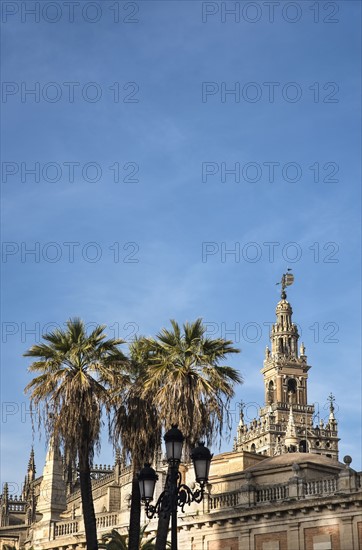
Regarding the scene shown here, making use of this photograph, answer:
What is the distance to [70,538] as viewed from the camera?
48.2 meters

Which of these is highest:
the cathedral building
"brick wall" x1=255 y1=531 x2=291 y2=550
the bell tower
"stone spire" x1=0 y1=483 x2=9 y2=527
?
the bell tower

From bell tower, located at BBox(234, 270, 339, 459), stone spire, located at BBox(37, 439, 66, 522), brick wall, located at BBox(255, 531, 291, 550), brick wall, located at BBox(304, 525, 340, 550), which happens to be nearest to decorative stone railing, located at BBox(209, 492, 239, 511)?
brick wall, located at BBox(255, 531, 291, 550)

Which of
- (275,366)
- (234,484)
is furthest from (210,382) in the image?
(275,366)

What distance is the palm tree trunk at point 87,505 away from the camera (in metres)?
36.7

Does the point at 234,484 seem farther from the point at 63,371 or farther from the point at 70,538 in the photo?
the point at 63,371

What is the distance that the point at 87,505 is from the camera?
3750cm

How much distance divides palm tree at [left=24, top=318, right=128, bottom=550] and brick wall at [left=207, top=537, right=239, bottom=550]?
685cm

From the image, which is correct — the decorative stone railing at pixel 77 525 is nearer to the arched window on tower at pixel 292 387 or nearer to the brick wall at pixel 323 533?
the brick wall at pixel 323 533

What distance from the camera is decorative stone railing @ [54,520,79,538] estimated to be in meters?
49.4

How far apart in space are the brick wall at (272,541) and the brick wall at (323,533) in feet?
3.47

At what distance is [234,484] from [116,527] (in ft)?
21.0

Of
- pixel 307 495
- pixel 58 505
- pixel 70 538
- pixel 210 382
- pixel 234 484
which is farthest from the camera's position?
pixel 58 505

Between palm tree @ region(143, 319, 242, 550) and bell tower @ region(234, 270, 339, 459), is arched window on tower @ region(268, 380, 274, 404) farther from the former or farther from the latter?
palm tree @ region(143, 319, 242, 550)

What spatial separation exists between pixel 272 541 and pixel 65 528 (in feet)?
47.2
